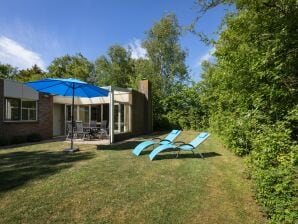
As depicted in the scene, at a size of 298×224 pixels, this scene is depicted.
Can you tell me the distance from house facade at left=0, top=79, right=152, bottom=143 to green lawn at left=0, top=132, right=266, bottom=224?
18.3 ft

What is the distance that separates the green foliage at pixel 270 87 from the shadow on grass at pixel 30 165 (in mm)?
4982

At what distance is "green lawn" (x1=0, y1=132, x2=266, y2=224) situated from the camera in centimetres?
423

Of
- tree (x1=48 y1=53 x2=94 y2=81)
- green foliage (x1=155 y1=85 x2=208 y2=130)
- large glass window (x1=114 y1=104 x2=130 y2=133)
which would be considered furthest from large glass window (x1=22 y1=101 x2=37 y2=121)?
tree (x1=48 y1=53 x2=94 y2=81)

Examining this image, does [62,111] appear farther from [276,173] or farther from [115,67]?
[115,67]

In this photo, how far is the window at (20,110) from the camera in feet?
44.4

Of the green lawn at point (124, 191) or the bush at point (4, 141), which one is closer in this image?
the green lawn at point (124, 191)

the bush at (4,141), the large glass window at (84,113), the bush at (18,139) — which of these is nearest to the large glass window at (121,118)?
the large glass window at (84,113)

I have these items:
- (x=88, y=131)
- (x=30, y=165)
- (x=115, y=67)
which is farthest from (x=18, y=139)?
(x=115, y=67)

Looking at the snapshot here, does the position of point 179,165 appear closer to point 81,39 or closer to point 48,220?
point 48,220

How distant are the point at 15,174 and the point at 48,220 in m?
3.16

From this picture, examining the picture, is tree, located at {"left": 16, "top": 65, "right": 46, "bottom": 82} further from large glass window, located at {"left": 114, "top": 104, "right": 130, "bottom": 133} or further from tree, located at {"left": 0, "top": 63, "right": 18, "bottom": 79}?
large glass window, located at {"left": 114, "top": 104, "right": 130, "bottom": 133}

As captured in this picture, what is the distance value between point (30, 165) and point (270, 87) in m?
6.71

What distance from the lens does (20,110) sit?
14.1 meters

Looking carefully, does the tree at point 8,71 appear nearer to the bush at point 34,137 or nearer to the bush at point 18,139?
the bush at point 34,137
